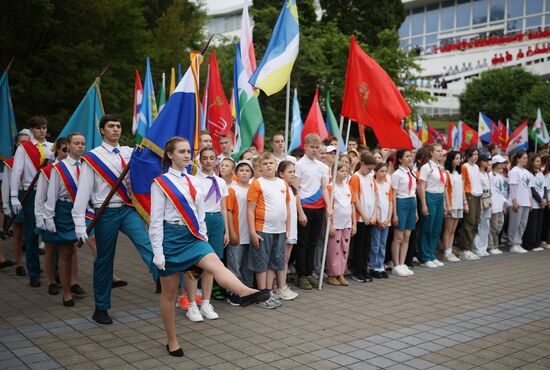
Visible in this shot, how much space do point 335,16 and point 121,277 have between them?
82.5ft

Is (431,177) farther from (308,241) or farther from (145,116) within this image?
(145,116)

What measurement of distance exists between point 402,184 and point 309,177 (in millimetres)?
1938

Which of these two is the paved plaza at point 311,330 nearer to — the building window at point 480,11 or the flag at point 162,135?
the flag at point 162,135

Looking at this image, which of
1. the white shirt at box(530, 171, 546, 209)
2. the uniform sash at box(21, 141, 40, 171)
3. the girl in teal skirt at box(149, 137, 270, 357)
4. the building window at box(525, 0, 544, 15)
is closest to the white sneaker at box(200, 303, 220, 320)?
the girl in teal skirt at box(149, 137, 270, 357)

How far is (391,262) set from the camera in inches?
374

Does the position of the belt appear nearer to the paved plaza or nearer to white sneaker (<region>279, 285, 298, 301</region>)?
the paved plaza

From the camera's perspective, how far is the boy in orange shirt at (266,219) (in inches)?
269

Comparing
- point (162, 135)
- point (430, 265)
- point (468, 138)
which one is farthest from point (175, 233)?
point (468, 138)

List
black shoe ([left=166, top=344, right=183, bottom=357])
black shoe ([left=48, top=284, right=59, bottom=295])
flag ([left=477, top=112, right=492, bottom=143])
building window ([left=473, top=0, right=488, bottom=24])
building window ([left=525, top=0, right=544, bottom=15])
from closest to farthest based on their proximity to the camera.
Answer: black shoe ([left=166, top=344, right=183, bottom=357]), black shoe ([left=48, top=284, right=59, bottom=295]), flag ([left=477, top=112, right=492, bottom=143]), building window ([left=525, top=0, right=544, bottom=15]), building window ([left=473, top=0, right=488, bottom=24])

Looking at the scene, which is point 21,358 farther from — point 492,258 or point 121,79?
point 121,79

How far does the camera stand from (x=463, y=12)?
60.2 metres

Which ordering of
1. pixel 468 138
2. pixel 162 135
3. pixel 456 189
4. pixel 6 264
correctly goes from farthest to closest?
pixel 468 138 < pixel 456 189 < pixel 6 264 < pixel 162 135

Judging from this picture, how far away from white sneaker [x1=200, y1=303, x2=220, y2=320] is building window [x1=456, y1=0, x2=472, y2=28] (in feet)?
198

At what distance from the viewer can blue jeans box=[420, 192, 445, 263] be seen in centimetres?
951
